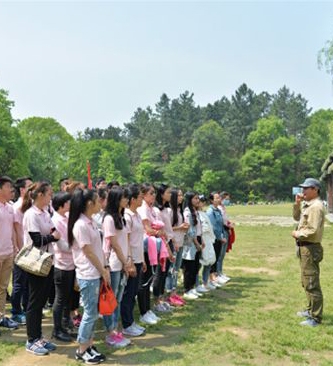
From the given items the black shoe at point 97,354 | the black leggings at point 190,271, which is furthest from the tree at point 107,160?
the black shoe at point 97,354

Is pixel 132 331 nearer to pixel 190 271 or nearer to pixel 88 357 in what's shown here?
pixel 88 357

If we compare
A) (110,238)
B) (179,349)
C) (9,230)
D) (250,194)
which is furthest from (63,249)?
(250,194)

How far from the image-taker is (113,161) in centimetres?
7119

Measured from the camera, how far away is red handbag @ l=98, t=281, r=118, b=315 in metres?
4.63

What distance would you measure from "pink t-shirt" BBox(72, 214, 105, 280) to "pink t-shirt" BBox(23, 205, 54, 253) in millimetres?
554

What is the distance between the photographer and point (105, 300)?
15.3 ft

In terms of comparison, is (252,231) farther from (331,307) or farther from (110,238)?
(110,238)

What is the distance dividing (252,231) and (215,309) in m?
13.0

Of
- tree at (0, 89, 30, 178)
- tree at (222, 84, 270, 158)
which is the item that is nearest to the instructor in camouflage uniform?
tree at (0, 89, 30, 178)

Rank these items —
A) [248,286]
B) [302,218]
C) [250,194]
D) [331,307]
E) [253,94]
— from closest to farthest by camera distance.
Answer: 1. [302,218]
2. [331,307]
3. [248,286]
4. [250,194]
5. [253,94]

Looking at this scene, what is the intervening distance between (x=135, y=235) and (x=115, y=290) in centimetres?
74

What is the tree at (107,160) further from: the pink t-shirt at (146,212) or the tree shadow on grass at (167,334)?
the pink t-shirt at (146,212)

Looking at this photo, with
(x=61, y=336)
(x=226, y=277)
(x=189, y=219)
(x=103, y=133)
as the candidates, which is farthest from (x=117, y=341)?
(x=103, y=133)

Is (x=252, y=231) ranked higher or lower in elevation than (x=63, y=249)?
lower
